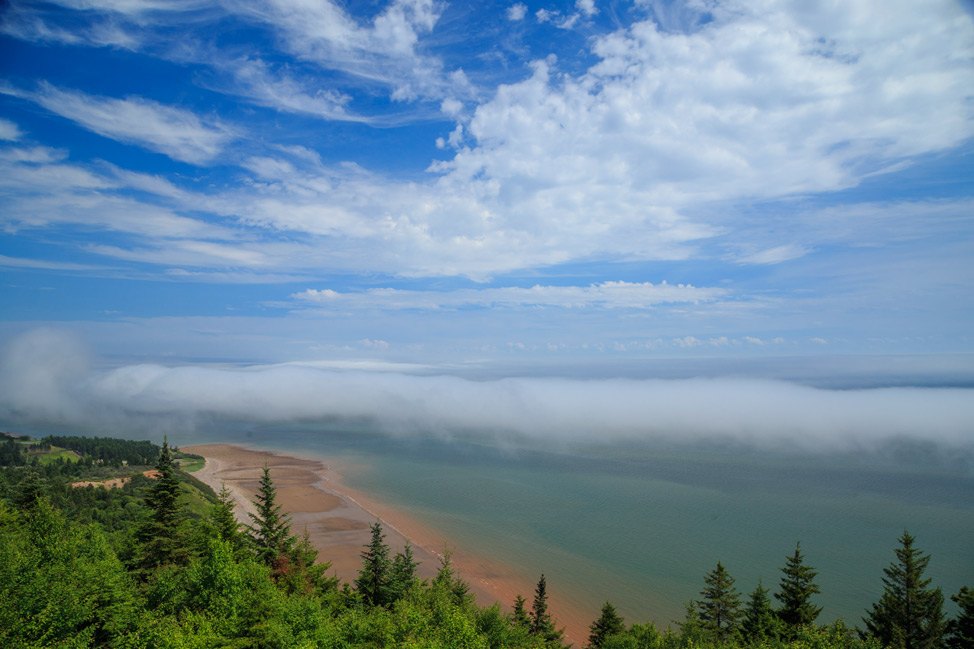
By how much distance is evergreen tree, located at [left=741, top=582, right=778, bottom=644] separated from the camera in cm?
2563

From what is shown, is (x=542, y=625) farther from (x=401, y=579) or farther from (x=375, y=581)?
(x=375, y=581)

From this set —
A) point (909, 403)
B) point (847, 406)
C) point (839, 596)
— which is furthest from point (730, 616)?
point (909, 403)

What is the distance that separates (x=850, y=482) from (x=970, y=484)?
16.3 m

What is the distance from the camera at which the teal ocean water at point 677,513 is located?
4425cm

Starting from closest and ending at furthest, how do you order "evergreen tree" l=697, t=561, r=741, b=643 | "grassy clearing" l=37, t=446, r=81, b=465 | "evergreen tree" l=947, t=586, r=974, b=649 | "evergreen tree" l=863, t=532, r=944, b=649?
"evergreen tree" l=947, t=586, r=974, b=649 → "evergreen tree" l=863, t=532, r=944, b=649 → "evergreen tree" l=697, t=561, r=741, b=643 → "grassy clearing" l=37, t=446, r=81, b=465

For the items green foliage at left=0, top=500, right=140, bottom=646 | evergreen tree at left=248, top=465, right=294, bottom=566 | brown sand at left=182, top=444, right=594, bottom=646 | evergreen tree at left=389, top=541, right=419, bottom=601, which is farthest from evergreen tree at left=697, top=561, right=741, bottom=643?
green foliage at left=0, top=500, right=140, bottom=646

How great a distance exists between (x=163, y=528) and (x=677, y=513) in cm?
5597

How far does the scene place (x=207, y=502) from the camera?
59750 mm

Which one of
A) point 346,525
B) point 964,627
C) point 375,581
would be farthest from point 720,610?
point 346,525

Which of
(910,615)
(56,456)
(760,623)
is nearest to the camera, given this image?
(910,615)

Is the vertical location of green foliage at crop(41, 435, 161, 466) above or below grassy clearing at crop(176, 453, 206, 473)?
above

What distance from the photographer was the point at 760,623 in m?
26.5

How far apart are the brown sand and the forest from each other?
3666 millimetres

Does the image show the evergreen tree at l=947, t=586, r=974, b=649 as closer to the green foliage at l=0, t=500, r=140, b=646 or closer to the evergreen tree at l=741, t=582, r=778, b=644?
the evergreen tree at l=741, t=582, r=778, b=644
